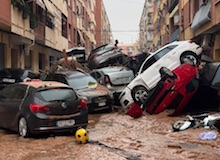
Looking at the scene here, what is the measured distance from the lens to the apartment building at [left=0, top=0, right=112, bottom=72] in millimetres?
18891

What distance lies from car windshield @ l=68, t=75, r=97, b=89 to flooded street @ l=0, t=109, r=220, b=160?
13.6 ft

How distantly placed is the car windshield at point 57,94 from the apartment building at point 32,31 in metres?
7.32

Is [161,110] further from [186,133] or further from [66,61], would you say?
[66,61]

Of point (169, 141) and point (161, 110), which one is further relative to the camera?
point (161, 110)

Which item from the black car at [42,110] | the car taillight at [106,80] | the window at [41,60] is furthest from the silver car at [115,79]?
the window at [41,60]

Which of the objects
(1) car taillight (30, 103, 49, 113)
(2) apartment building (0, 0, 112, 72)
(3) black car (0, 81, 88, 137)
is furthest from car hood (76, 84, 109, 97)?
(1) car taillight (30, 103, 49, 113)

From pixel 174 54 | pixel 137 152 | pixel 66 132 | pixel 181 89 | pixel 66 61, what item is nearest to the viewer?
pixel 137 152

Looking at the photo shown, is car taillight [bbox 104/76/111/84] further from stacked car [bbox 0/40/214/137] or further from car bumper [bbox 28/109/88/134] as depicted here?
car bumper [bbox 28/109/88/134]

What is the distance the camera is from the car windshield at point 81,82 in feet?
50.7

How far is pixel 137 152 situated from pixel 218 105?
6033 millimetres

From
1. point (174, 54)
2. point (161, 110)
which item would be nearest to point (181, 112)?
point (161, 110)

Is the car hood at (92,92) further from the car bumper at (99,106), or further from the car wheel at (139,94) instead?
the car wheel at (139,94)

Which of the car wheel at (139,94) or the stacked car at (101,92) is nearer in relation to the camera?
the stacked car at (101,92)

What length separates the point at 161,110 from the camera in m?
13.0
